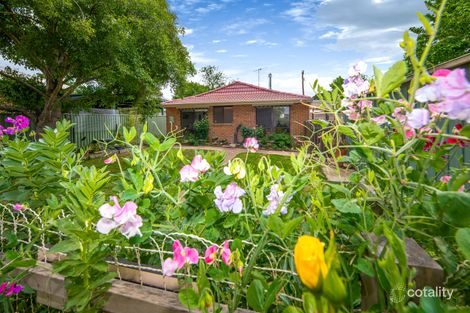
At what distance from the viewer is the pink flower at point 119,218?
66cm

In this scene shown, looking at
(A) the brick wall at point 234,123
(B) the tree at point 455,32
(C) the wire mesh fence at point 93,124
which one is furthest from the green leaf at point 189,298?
(B) the tree at point 455,32

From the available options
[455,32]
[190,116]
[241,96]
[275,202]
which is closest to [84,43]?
[241,96]

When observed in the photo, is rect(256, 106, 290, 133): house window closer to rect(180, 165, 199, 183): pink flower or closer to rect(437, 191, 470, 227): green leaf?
rect(180, 165, 199, 183): pink flower

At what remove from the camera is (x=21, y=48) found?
8336mm

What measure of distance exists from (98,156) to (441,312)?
11342 millimetres

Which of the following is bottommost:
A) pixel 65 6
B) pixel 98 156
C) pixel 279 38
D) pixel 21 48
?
pixel 98 156

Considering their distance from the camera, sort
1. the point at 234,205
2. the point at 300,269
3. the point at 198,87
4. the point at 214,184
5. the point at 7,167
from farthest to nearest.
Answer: the point at 198,87, the point at 7,167, the point at 214,184, the point at 234,205, the point at 300,269

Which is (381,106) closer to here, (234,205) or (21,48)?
(234,205)

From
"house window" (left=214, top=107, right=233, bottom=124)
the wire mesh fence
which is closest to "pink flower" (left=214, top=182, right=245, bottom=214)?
the wire mesh fence

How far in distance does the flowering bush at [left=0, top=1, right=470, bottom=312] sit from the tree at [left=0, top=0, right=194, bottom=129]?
7781 millimetres

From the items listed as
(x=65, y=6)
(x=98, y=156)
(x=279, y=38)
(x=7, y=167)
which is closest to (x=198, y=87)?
(x=98, y=156)

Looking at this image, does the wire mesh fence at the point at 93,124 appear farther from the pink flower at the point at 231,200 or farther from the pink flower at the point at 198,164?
the pink flower at the point at 231,200

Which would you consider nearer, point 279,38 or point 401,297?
point 401,297

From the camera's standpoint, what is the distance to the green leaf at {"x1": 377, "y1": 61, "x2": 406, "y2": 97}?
480 mm
